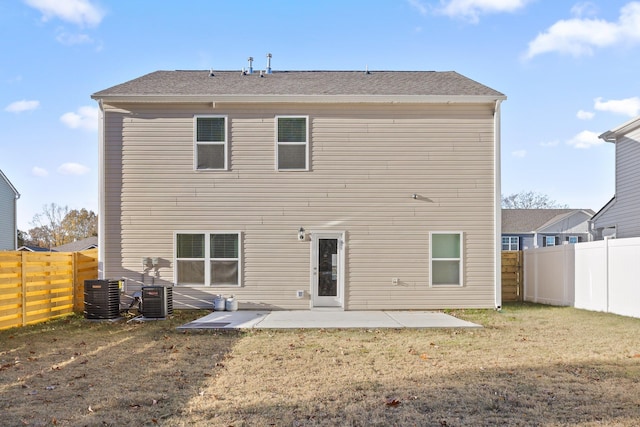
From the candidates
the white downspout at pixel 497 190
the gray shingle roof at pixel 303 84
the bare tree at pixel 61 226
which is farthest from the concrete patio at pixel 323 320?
the bare tree at pixel 61 226

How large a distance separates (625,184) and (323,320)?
12.8 m

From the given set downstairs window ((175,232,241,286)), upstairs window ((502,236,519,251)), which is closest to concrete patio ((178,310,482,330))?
downstairs window ((175,232,241,286))

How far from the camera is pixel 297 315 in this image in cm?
1182

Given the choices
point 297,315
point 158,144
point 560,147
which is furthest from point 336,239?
point 560,147

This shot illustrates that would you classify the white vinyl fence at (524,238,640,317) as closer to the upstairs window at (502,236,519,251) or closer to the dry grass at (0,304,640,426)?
the dry grass at (0,304,640,426)

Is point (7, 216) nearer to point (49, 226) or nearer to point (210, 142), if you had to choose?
point (210, 142)

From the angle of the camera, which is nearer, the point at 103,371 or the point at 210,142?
the point at 103,371

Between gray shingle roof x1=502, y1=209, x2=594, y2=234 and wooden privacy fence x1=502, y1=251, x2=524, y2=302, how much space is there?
85.3 ft

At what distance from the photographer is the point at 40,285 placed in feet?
36.8

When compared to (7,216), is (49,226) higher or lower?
lower

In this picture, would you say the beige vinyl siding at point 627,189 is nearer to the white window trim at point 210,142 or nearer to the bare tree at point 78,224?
the white window trim at point 210,142

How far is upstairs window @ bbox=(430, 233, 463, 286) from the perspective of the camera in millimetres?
12925

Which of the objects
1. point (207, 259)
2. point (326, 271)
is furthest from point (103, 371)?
point (326, 271)

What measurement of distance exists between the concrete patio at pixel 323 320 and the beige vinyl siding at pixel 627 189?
30.6 feet
